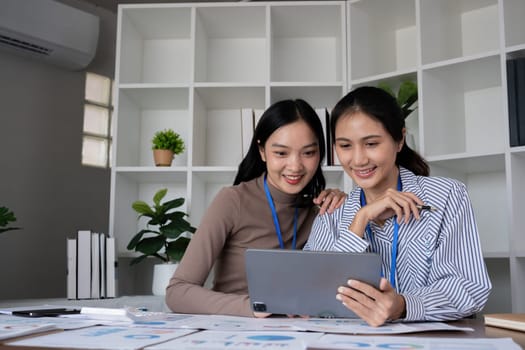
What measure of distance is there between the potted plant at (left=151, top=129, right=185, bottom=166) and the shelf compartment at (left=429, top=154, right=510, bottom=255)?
1.21 m

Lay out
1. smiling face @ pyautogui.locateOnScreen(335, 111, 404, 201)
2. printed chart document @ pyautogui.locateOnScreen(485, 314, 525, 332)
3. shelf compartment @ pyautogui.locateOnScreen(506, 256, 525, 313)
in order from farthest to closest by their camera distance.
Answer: shelf compartment @ pyautogui.locateOnScreen(506, 256, 525, 313) < smiling face @ pyautogui.locateOnScreen(335, 111, 404, 201) < printed chart document @ pyautogui.locateOnScreen(485, 314, 525, 332)

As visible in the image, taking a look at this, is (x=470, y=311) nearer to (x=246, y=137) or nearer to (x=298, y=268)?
(x=298, y=268)

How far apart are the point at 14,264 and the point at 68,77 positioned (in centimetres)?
110

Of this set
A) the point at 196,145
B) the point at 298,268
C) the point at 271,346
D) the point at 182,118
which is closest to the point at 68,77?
the point at 182,118

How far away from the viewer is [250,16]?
115 inches

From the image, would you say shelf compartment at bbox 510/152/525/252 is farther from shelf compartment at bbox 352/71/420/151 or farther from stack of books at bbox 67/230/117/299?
stack of books at bbox 67/230/117/299

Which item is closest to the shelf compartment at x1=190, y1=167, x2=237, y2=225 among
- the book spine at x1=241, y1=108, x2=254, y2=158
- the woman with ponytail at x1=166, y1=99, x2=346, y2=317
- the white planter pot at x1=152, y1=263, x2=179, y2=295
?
the book spine at x1=241, y1=108, x2=254, y2=158

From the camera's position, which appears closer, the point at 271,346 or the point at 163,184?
the point at 271,346

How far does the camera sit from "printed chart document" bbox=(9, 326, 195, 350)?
2.66 feet

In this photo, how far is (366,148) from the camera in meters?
1.57

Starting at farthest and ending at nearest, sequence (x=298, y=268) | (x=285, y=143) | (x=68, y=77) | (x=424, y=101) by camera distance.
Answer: (x=68, y=77)
(x=424, y=101)
(x=285, y=143)
(x=298, y=268)

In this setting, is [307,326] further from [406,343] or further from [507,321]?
[507,321]

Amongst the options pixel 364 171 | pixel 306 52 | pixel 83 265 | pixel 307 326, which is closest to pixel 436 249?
pixel 364 171

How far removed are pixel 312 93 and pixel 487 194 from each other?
37.5 inches
